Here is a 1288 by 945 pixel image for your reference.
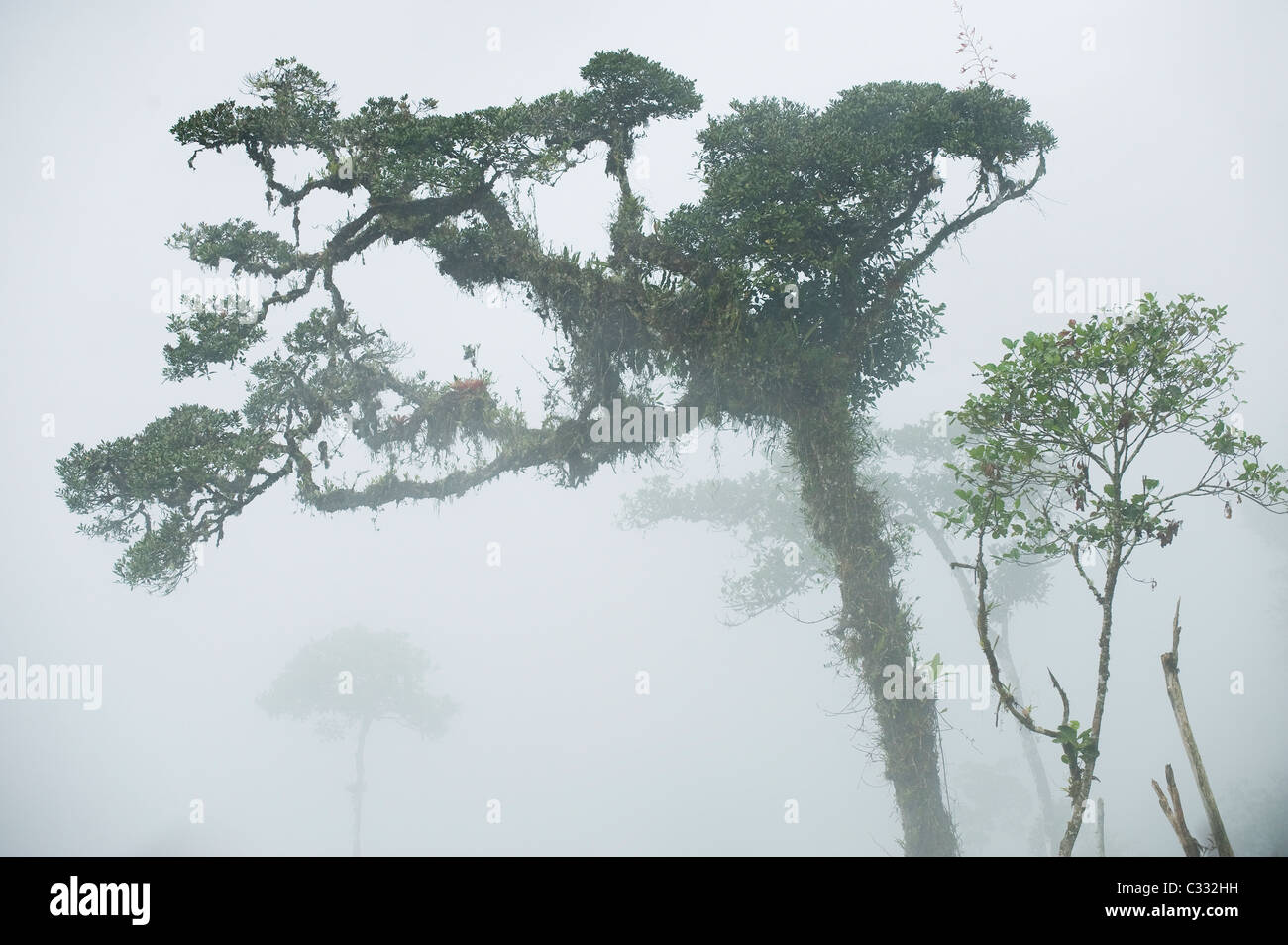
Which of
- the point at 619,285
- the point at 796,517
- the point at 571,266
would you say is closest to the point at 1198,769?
the point at 619,285

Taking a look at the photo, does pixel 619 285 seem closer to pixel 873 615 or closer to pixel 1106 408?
pixel 873 615

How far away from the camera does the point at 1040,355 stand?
9.70 m

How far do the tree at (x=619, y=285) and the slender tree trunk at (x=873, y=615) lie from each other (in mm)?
45

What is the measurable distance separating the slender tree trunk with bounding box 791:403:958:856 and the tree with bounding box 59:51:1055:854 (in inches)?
1.8

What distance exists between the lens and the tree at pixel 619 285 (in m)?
15.5

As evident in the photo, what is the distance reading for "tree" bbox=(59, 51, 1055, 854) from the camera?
609 inches

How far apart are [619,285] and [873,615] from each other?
28.8 ft

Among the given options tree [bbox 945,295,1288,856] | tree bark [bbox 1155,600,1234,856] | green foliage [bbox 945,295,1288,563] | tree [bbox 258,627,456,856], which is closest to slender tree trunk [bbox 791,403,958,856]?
tree [bbox 945,295,1288,856]

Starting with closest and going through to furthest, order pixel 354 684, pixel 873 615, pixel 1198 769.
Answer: pixel 1198 769 → pixel 873 615 → pixel 354 684

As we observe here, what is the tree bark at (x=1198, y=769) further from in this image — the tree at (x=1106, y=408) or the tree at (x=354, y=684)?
the tree at (x=354, y=684)

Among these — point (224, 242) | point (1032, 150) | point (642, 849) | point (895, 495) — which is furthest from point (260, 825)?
point (1032, 150)

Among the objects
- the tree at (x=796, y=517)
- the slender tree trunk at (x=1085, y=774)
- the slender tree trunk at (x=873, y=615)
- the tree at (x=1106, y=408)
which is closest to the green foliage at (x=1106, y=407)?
the tree at (x=1106, y=408)

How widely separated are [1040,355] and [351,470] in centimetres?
1471

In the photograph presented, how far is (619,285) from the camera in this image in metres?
16.8
